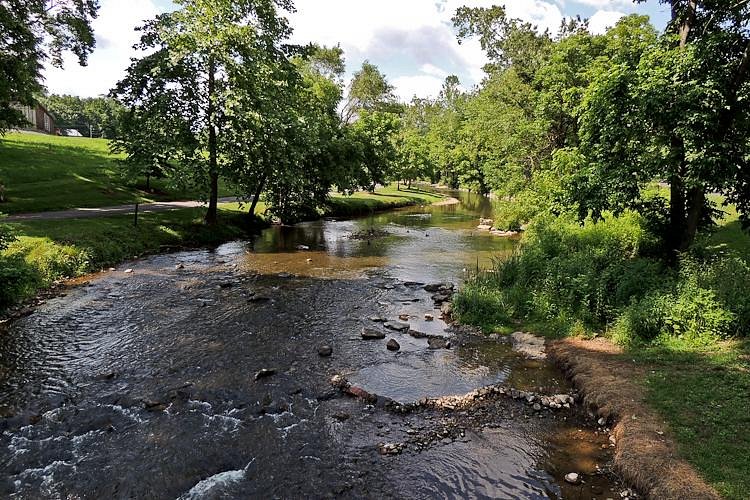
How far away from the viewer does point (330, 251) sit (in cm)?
3061

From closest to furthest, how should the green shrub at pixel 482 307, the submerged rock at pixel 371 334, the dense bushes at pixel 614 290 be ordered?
the dense bushes at pixel 614 290 < the submerged rock at pixel 371 334 < the green shrub at pixel 482 307

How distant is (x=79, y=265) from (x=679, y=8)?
1044 inches

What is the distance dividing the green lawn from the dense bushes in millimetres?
23278

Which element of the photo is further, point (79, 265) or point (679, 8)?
point (79, 265)

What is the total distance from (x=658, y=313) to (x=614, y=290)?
7.22 ft

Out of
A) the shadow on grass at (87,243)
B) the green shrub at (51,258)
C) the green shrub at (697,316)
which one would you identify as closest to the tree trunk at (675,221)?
the green shrub at (697,316)

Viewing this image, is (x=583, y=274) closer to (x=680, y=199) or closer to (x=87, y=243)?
(x=680, y=199)

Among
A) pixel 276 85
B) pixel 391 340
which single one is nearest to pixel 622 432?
pixel 391 340

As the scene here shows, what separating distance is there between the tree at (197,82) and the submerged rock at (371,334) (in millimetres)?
18050

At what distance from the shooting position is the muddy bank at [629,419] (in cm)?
786

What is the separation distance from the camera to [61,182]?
37.8m

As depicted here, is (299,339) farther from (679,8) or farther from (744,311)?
(679,8)

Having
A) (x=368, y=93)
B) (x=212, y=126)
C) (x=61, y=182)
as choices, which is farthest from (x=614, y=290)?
(x=368, y=93)

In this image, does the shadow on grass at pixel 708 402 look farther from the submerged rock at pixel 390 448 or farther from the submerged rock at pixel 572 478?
the submerged rock at pixel 390 448
